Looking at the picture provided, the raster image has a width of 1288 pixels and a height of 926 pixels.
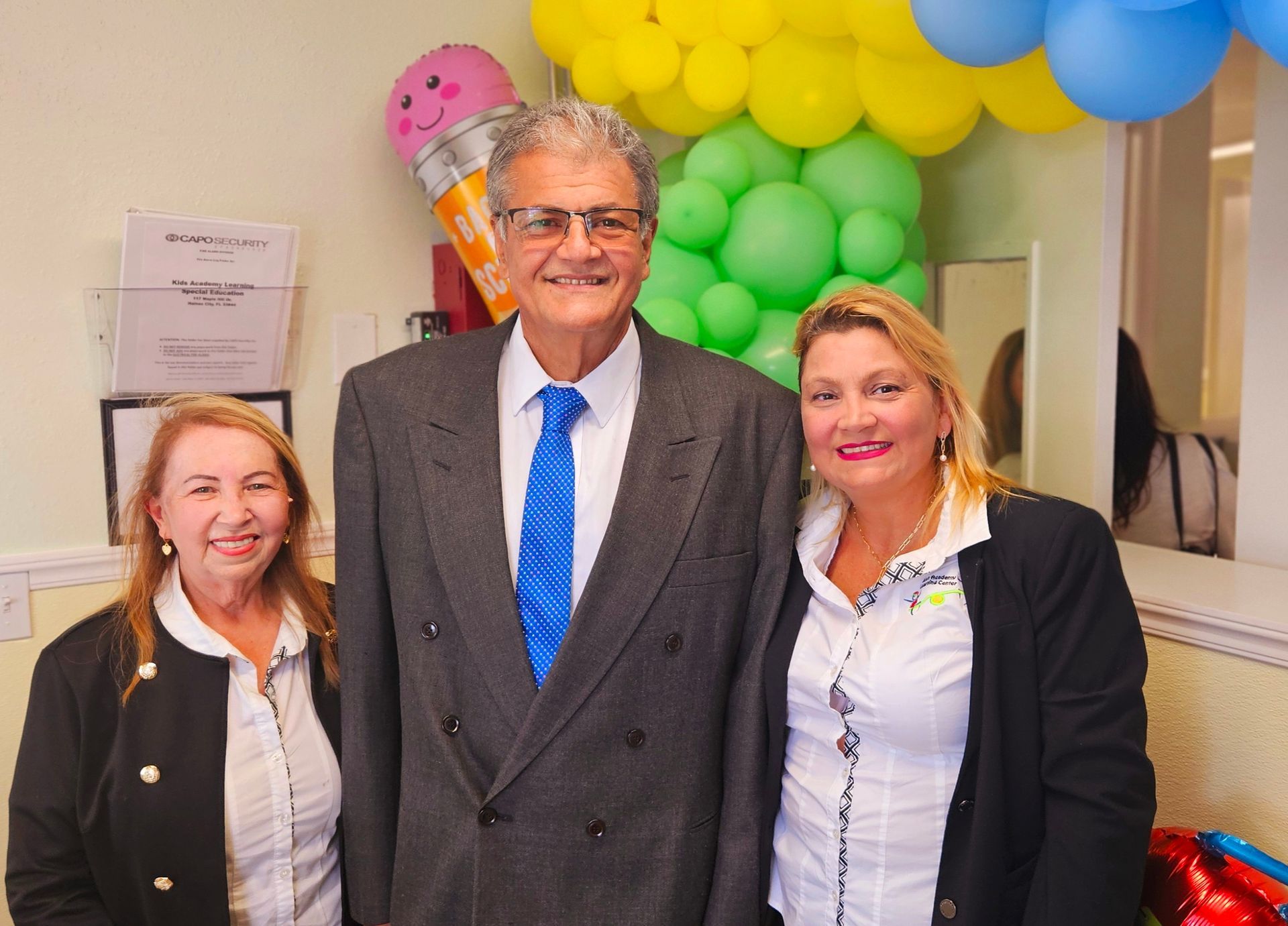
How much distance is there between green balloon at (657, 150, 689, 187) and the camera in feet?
9.12

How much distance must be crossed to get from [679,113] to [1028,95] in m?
0.78

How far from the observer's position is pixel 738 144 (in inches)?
97.8

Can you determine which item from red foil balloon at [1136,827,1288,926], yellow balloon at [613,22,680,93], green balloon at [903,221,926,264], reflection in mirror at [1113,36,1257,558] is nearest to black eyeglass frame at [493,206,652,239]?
yellow balloon at [613,22,680,93]

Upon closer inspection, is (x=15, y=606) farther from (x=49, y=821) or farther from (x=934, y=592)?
(x=934, y=592)

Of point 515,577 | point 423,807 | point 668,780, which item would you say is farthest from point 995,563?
point 423,807

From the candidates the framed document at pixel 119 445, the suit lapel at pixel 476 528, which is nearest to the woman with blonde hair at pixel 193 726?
the suit lapel at pixel 476 528

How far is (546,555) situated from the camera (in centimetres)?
156

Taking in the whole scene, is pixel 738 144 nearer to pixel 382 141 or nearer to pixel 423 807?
→ pixel 382 141

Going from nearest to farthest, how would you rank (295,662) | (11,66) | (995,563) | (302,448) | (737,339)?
1. (995,563)
2. (295,662)
3. (11,66)
4. (737,339)
5. (302,448)

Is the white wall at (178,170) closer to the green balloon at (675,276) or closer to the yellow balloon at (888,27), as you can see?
the green balloon at (675,276)

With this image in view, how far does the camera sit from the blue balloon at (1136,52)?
1628mm

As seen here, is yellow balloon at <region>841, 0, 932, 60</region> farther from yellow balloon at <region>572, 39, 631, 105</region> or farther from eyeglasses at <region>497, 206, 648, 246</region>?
eyeglasses at <region>497, 206, 648, 246</region>

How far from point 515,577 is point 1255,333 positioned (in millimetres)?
1645

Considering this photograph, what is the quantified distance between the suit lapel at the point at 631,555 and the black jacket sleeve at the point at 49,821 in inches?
24.8
